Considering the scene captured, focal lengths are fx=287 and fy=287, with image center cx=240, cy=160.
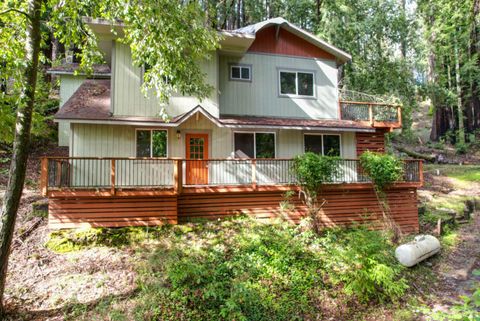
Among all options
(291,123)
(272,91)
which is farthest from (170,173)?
(272,91)

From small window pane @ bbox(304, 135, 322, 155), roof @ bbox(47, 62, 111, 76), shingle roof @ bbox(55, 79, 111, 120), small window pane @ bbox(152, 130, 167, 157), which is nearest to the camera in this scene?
shingle roof @ bbox(55, 79, 111, 120)

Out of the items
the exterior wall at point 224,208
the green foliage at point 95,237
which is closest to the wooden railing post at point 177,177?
the exterior wall at point 224,208

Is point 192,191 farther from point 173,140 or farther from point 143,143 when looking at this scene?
point 143,143

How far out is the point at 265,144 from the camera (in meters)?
11.9

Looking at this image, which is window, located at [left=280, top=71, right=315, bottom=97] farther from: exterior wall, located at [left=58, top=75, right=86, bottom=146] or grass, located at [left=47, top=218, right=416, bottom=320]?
exterior wall, located at [left=58, top=75, right=86, bottom=146]

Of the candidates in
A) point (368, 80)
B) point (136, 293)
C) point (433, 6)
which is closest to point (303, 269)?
point (136, 293)

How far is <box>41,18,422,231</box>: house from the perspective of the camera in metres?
8.84

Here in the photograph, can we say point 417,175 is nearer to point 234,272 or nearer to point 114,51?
point 234,272

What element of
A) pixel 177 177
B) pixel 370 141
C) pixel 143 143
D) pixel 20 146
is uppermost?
pixel 370 141

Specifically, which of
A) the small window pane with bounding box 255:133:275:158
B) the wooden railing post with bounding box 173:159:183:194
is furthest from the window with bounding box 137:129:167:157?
the small window pane with bounding box 255:133:275:158

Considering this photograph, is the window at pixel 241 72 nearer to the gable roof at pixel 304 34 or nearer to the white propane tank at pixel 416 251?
the gable roof at pixel 304 34

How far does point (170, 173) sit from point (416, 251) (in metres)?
8.08

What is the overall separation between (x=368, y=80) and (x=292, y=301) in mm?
14819

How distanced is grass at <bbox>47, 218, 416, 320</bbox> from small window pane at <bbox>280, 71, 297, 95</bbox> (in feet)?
20.4
